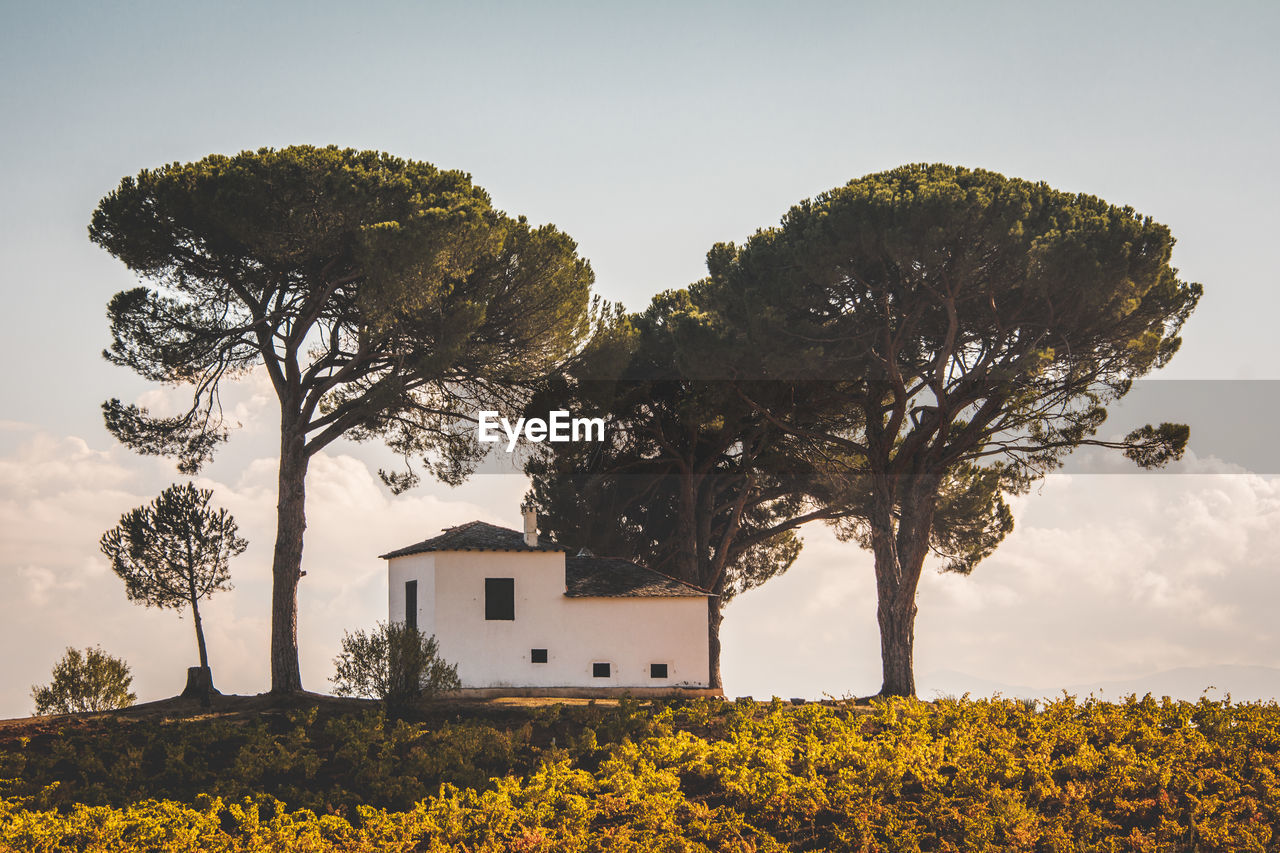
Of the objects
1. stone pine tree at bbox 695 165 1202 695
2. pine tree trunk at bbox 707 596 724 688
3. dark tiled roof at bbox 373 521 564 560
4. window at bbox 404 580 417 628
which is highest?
stone pine tree at bbox 695 165 1202 695

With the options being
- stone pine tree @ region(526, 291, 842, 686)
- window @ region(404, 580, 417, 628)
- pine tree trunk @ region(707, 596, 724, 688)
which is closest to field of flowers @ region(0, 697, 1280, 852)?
window @ region(404, 580, 417, 628)

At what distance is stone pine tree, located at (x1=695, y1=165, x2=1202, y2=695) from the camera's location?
22.9 metres

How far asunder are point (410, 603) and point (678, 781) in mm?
10774

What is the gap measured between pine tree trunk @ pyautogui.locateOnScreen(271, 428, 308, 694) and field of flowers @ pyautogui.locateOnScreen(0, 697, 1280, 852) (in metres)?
2.87

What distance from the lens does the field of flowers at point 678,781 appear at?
561 inches

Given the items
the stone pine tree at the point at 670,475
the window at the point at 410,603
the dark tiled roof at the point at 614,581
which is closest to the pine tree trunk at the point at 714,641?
the stone pine tree at the point at 670,475

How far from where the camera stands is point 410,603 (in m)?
25.1

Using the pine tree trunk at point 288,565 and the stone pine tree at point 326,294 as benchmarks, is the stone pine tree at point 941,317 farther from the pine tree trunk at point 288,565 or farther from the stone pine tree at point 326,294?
the pine tree trunk at point 288,565

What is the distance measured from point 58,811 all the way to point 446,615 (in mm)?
9166

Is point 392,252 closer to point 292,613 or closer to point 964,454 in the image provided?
point 292,613

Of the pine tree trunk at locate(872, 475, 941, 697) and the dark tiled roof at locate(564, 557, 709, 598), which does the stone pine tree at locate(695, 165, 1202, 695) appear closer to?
the pine tree trunk at locate(872, 475, 941, 697)

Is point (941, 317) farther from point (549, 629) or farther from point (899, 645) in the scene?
point (549, 629)

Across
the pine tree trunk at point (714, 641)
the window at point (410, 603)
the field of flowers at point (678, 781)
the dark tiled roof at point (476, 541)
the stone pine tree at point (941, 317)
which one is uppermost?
the stone pine tree at point (941, 317)

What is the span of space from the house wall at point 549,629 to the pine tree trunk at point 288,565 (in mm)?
2756
